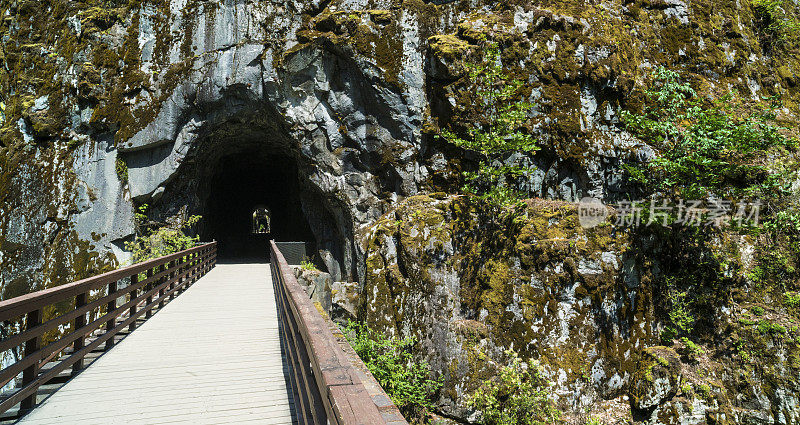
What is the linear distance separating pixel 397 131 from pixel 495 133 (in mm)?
3694

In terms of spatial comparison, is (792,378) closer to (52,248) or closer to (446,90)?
(446,90)

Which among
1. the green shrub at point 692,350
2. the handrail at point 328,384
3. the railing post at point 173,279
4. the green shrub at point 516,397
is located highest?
the handrail at point 328,384

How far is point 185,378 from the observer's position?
421 cm

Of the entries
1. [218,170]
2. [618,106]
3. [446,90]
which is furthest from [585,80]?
[218,170]

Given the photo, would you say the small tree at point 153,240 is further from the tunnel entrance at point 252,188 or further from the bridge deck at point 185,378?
the bridge deck at point 185,378

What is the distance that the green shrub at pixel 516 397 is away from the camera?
8867 millimetres

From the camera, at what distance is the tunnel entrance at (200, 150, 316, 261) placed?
68.3 ft

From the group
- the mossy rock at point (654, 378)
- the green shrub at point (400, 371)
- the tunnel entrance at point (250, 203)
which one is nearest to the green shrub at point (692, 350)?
the mossy rock at point (654, 378)

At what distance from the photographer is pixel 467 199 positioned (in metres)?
11.1

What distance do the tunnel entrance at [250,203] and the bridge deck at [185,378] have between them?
13.7m

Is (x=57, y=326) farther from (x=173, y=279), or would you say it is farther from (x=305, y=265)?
(x=305, y=265)

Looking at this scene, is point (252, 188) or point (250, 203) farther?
point (250, 203)

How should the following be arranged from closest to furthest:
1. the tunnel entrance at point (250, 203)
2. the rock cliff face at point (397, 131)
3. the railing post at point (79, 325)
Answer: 1. the railing post at point (79, 325)
2. the rock cliff face at point (397, 131)
3. the tunnel entrance at point (250, 203)

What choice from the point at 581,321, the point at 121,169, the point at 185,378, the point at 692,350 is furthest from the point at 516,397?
the point at 121,169
